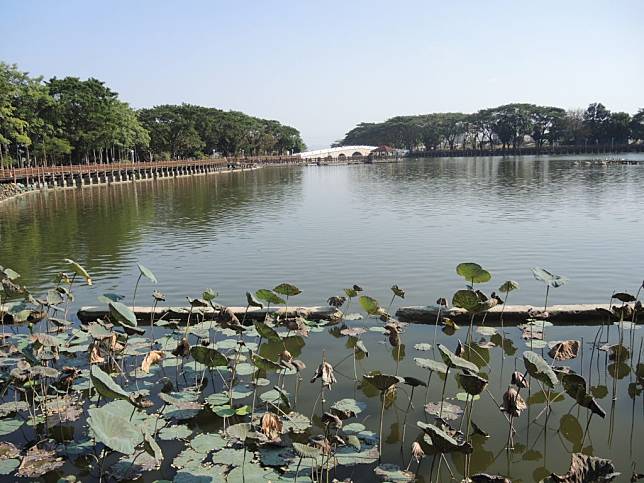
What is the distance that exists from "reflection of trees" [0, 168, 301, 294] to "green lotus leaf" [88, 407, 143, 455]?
9.02 m

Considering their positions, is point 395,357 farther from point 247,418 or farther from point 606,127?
point 606,127

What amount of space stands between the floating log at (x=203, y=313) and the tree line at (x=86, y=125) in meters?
27.2

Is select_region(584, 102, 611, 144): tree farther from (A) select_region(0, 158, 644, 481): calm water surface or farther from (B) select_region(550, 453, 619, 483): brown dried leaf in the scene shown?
(B) select_region(550, 453, 619, 483): brown dried leaf

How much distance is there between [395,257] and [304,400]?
26.2ft

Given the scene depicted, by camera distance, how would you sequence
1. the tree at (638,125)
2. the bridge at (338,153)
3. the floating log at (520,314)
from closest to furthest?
the floating log at (520,314) → the tree at (638,125) → the bridge at (338,153)

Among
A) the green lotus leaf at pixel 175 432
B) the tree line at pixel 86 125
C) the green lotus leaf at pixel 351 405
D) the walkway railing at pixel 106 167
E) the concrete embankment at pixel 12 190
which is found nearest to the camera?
the green lotus leaf at pixel 175 432

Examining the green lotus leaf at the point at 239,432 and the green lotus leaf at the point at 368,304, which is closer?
the green lotus leaf at the point at 239,432

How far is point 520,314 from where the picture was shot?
823 cm

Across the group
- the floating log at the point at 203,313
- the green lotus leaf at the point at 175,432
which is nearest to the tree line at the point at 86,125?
the floating log at the point at 203,313

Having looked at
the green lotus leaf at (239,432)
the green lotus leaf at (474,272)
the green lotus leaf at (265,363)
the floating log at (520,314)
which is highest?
the green lotus leaf at (474,272)

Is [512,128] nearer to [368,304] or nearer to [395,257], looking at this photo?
[395,257]

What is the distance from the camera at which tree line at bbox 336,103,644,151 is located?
83.8 m

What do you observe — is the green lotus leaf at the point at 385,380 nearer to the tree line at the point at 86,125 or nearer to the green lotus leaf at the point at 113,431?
the green lotus leaf at the point at 113,431

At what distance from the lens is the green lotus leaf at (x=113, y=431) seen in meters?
3.35
